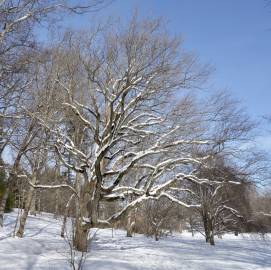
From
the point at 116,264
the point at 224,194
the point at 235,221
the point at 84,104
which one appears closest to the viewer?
the point at 116,264

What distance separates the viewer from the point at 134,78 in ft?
41.1

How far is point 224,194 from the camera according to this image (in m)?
24.3

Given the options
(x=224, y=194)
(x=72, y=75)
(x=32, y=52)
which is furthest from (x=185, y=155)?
(x=224, y=194)

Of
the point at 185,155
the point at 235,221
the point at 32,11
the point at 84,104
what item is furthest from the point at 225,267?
the point at 235,221

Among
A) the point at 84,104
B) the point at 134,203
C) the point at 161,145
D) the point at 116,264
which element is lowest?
the point at 116,264

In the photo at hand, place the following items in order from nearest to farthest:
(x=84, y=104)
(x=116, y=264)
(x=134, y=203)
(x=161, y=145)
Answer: (x=116, y=264) < (x=134, y=203) < (x=161, y=145) < (x=84, y=104)

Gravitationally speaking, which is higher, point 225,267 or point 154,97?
point 154,97

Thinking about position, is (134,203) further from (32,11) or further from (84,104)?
(32,11)

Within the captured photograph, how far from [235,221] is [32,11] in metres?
26.7

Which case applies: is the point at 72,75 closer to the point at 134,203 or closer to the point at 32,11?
the point at 134,203

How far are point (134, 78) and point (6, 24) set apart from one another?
268 inches

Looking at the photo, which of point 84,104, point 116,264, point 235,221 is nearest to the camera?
point 116,264

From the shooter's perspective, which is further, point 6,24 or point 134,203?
point 134,203

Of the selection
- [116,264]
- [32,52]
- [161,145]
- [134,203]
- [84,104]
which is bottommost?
[116,264]
